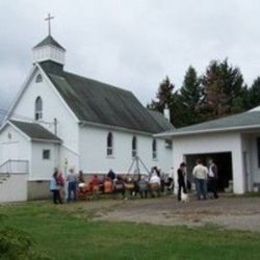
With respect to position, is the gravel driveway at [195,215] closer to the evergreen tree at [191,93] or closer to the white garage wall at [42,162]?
the white garage wall at [42,162]

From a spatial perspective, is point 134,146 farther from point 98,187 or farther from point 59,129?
point 98,187

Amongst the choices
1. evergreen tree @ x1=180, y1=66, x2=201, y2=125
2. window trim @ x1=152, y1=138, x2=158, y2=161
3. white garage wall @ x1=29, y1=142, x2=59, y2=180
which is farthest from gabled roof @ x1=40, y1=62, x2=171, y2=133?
evergreen tree @ x1=180, y1=66, x2=201, y2=125

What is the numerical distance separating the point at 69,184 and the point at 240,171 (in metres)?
8.63

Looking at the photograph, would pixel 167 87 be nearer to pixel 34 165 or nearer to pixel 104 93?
pixel 104 93

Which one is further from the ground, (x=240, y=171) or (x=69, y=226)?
(x=240, y=171)

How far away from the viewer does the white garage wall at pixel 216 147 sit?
29.0 metres

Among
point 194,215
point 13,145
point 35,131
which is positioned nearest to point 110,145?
point 35,131

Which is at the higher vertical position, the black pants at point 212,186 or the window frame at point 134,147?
the window frame at point 134,147

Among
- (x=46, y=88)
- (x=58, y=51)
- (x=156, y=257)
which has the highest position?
(x=58, y=51)

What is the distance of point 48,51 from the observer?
41062 millimetres

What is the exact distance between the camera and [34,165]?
3609cm

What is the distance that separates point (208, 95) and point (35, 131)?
42.4m

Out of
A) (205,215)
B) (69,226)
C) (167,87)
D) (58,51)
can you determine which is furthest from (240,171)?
(167,87)

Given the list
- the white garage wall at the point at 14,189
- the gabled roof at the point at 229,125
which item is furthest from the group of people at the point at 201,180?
the white garage wall at the point at 14,189
